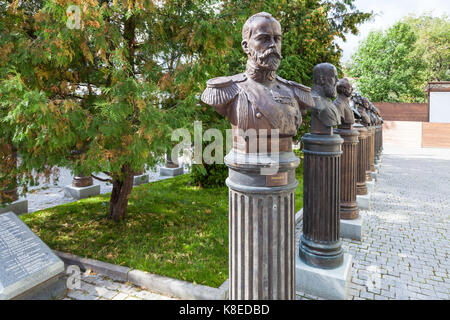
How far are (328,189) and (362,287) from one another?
4.45 ft

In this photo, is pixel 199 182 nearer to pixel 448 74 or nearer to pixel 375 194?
pixel 375 194

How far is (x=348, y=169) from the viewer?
17.2ft

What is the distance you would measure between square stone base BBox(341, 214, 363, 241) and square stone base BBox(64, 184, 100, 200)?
7.01 metres

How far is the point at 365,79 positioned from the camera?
1209 inches

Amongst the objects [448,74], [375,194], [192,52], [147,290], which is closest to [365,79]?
[448,74]

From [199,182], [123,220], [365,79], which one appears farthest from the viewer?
[365,79]

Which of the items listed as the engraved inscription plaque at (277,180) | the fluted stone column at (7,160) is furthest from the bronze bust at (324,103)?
the fluted stone column at (7,160)

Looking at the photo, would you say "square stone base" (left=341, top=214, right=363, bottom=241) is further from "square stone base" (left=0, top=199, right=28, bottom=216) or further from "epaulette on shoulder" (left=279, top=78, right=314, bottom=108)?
"square stone base" (left=0, top=199, right=28, bottom=216)

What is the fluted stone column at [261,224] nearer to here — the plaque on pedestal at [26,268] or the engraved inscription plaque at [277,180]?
the engraved inscription plaque at [277,180]

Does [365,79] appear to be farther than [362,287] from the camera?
Yes

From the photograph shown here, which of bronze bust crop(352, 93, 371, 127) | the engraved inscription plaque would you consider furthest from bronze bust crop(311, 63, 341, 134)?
bronze bust crop(352, 93, 371, 127)

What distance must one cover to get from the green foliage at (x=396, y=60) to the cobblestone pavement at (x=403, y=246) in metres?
24.0

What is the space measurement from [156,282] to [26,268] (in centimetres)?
149
